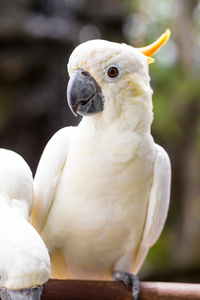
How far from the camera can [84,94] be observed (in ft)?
5.65

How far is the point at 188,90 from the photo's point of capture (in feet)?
15.8

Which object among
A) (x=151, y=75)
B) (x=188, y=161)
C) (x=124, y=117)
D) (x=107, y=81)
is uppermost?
(x=151, y=75)

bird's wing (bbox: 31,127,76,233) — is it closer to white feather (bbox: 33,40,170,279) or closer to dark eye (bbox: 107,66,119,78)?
white feather (bbox: 33,40,170,279)

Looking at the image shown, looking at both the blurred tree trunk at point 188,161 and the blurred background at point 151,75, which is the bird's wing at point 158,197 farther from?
the blurred tree trunk at point 188,161

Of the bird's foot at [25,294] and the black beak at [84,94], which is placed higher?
the black beak at [84,94]

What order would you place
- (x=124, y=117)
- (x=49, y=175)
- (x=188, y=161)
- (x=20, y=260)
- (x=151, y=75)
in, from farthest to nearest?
(x=188, y=161) → (x=151, y=75) → (x=49, y=175) → (x=124, y=117) → (x=20, y=260)

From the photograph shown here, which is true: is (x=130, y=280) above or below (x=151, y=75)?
below

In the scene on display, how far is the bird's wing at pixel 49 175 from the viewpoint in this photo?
6.54ft

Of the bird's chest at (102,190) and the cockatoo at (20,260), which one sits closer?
the cockatoo at (20,260)

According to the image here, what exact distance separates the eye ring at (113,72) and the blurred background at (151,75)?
9.95ft

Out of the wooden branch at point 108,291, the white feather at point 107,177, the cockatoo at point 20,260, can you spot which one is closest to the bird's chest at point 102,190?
the white feather at point 107,177

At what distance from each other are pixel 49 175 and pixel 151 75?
315 centimetres

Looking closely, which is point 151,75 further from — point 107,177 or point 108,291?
point 108,291

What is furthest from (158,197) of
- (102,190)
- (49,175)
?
(49,175)
